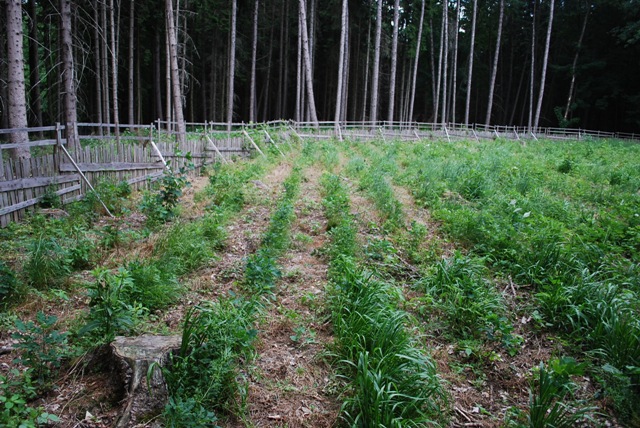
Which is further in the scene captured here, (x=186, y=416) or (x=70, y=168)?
(x=70, y=168)

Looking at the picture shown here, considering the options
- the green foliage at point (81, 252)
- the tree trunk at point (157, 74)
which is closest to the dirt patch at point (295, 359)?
the green foliage at point (81, 252)

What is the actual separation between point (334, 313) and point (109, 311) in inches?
81.2

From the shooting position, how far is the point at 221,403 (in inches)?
125

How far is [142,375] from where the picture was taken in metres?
3.15

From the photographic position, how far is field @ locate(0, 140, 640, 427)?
10.4ft

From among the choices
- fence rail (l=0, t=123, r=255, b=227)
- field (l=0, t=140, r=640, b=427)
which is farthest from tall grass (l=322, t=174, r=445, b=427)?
fence rail (l=0, t=123, r=255, b=227)

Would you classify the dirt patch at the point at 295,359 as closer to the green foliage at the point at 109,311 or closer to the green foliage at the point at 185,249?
the green foliage at the point at 185,249

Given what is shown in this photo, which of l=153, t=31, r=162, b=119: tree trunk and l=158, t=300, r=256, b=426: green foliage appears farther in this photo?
l=153, t=31, r=162, b=119: tree trunk

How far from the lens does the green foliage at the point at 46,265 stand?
475cm

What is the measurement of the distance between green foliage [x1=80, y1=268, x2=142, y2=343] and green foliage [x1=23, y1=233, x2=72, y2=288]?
1.21 metres

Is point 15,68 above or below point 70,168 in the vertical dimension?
above

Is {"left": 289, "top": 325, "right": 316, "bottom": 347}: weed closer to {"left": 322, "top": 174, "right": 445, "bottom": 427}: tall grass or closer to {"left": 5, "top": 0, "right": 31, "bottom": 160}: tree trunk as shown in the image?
{"left": 322, "top": 174, "right": 445, "bottom": 427}: tall grass

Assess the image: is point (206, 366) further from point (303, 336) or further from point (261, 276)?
point (261, 276)

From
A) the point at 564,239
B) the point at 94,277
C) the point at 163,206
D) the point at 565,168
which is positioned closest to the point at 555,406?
the point at 564,239
